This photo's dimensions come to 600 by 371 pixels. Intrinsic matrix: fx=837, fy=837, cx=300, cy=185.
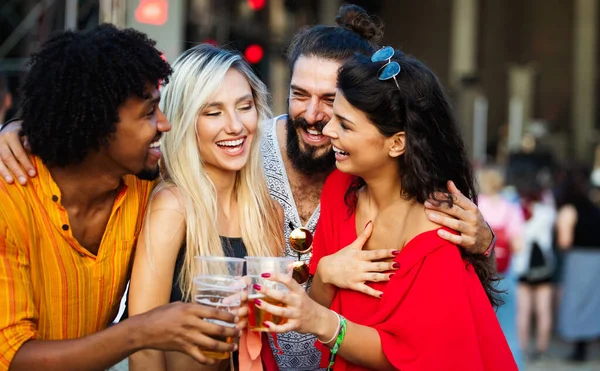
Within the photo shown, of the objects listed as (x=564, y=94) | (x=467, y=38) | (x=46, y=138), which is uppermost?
(x=467, y=38)

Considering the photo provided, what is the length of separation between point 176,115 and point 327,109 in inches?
31.4

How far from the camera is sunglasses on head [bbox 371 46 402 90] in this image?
2.80 metres

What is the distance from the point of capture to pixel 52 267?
8.40ft

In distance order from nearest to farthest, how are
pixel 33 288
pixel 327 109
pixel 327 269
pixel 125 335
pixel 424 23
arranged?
pixel 125 335 → pixel 33 288 → pixel 327 269 → pixel 327 109 → pixel 424 23

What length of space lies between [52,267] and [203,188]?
65cm

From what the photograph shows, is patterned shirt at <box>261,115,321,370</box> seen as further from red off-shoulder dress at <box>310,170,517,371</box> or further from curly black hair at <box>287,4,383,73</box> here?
red off-shoulder dress at <box>310,170,517,371</box>

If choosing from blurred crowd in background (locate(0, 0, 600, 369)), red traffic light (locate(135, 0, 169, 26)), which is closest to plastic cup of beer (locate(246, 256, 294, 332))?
blurred crowd in background (locate(0, 0, 600, 369))

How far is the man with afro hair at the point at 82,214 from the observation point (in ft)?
7.73

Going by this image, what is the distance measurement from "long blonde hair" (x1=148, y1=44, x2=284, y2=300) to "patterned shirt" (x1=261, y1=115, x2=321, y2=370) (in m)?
0.31

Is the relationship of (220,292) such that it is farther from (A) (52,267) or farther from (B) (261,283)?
(A) (52,267)

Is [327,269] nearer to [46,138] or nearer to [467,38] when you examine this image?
[46,138]

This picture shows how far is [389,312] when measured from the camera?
267 cm

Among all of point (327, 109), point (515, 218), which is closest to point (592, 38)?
point (515, 218)

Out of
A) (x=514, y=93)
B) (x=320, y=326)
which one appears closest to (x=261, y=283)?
(x=320, y=326)
